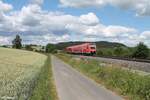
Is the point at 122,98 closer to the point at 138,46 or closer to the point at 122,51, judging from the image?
the point at 138,46

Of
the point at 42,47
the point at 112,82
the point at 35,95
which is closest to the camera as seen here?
the point at 35,95

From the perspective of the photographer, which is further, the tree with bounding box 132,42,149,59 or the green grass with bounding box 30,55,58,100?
the tree with bounding box 132,42,149,59

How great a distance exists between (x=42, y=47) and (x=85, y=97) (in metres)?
177

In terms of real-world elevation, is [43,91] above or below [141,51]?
below

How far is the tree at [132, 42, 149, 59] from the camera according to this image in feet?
241

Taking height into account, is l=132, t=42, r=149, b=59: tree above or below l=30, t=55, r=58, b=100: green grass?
above

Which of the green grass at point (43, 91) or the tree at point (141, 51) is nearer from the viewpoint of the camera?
the green grass at point (43, 91)

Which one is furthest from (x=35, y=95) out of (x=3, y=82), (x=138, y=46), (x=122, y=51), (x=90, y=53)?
(x=122, y=51)

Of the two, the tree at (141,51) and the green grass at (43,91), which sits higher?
the tree at (141,51)

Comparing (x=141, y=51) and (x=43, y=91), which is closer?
(x=43, y=91)

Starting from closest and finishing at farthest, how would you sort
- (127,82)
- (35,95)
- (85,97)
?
1. (35,95)
2. (85,97)
3. (127,82)

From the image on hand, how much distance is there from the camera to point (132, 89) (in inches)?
834

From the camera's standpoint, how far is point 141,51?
7419 centimetres

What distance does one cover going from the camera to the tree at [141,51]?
7344 centimetres
